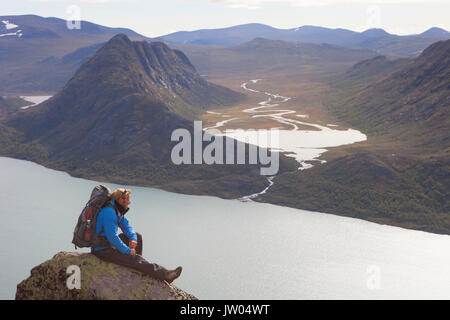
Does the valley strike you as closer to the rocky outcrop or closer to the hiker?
the hiker

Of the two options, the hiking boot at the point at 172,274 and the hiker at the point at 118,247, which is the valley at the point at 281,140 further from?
the hiker at the point at 118,247

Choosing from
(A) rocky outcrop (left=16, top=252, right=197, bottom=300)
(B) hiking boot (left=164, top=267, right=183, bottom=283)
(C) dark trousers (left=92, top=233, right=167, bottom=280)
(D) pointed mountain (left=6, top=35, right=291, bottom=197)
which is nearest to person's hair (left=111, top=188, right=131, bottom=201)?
(C) dark trousers (left=92, top=233, right=167, bottom=280)

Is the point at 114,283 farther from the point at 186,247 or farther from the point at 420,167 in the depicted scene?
the point at 420,167

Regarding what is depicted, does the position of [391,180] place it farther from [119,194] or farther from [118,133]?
[119,194]

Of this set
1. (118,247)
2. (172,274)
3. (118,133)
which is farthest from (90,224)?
(118,133)

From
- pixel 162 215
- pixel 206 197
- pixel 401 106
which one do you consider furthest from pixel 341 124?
pixel 162 215

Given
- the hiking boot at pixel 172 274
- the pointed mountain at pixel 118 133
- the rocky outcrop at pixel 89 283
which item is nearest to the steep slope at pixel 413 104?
the pointed mountain at pixel 118 133
